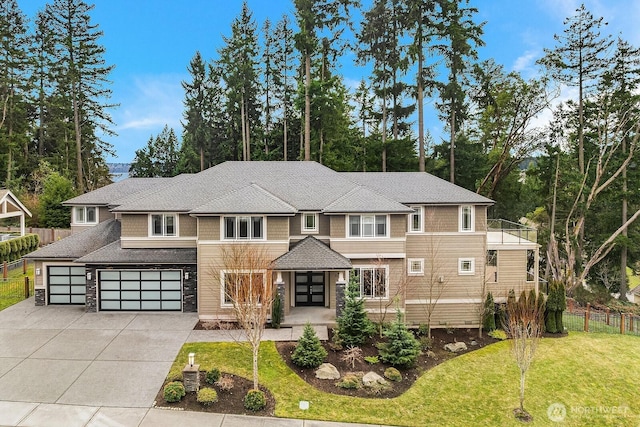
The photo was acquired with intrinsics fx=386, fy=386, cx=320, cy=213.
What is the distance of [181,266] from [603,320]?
79.4 ft

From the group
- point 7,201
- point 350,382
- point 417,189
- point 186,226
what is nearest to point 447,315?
point 417,189

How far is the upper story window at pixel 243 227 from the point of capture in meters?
17.7

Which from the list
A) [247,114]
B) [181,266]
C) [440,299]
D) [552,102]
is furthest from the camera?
[247,114]

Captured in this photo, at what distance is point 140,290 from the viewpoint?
62.0 feet

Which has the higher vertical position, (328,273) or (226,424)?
(328,273)

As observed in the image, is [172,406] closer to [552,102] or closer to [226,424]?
[226,424]

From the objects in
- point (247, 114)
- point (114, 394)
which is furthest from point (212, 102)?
point (114, 394)

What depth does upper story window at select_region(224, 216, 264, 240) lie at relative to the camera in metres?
17.7

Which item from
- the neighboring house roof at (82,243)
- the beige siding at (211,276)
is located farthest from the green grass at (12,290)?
the beige siding at (211,276)

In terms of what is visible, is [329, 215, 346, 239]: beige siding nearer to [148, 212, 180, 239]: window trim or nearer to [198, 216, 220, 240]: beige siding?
[198, 216, 220, 240]: beige siding

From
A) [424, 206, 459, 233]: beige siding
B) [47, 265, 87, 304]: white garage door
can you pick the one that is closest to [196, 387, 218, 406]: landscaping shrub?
[47, 265, 87, 304]: white garage door

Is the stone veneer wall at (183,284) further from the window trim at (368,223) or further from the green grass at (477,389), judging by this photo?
the window trim at (368,223)

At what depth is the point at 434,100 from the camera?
32.5m
